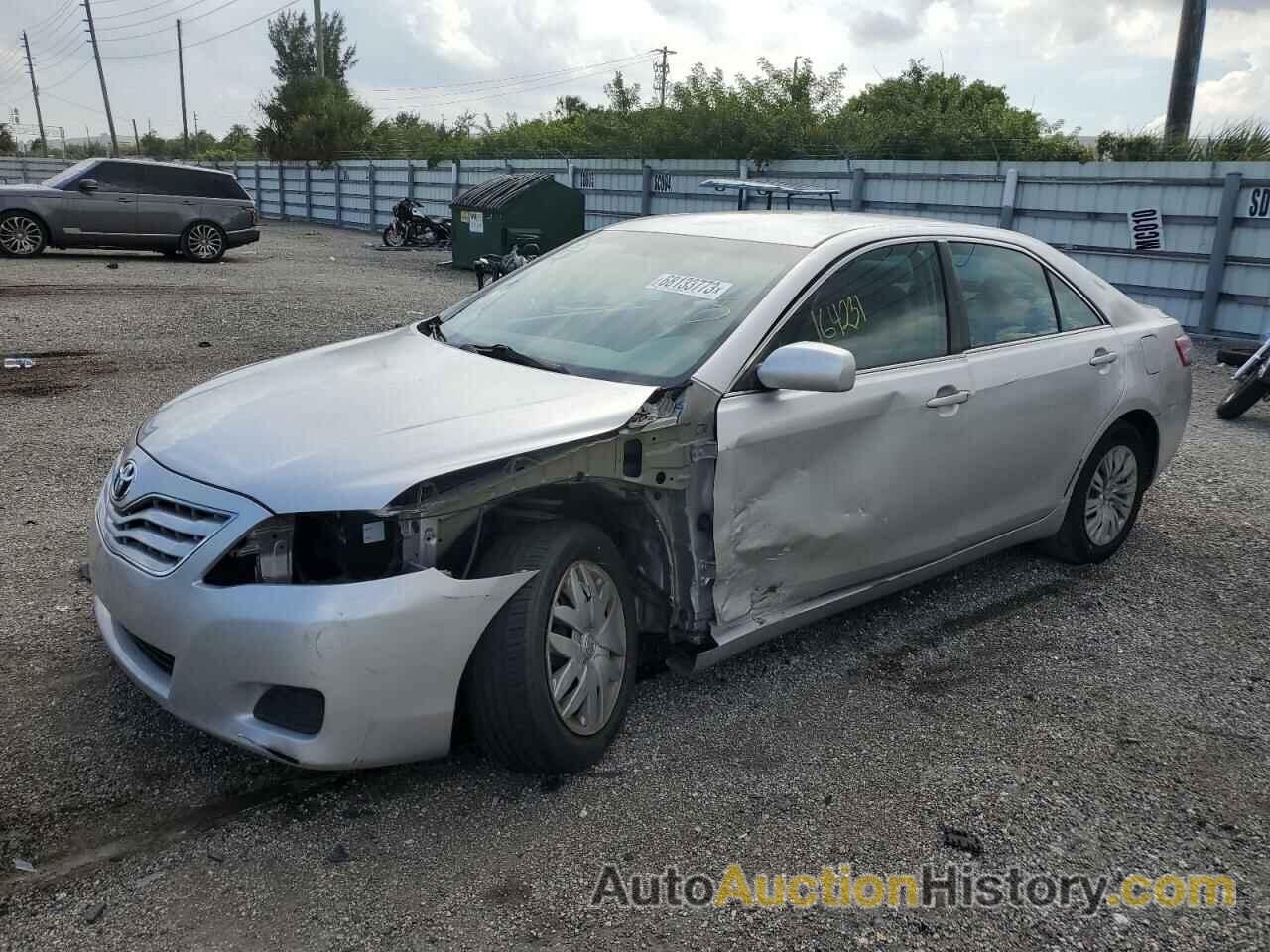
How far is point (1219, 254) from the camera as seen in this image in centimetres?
1167

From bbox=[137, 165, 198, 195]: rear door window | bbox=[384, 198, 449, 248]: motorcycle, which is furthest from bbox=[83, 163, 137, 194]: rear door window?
bbox=[384, 198, 449, 248]: motorcycle

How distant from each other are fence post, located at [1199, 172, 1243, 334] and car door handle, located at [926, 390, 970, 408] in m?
9.42

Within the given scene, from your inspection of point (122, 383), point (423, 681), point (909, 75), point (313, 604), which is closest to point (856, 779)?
point (423, 681)

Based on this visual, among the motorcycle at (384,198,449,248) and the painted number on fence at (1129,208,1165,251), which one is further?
the motorcycle at (384,198,449,248)

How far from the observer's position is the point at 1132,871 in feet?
9.25

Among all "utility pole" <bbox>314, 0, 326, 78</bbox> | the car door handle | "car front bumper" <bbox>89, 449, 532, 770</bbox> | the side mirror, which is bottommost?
"car front bumper" <bbox>89, 449, 532, 770</bbox>

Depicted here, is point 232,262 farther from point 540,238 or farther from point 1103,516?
point 1103,516

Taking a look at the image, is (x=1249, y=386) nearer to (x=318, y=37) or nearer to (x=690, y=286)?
(x=690, y=286)

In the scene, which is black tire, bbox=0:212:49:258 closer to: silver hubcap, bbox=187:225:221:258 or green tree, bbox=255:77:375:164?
silver hubcap, bbox=187:225:221:258

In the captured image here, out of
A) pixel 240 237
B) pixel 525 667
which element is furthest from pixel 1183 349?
pixel 240 237

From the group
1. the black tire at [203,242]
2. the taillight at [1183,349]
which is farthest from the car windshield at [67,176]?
the taillight at [1183,349]

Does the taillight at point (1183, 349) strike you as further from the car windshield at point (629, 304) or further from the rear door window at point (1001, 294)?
the car windshield at point (629, 304)

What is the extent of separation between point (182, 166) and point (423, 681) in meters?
17.9

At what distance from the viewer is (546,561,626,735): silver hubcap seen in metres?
2.97
